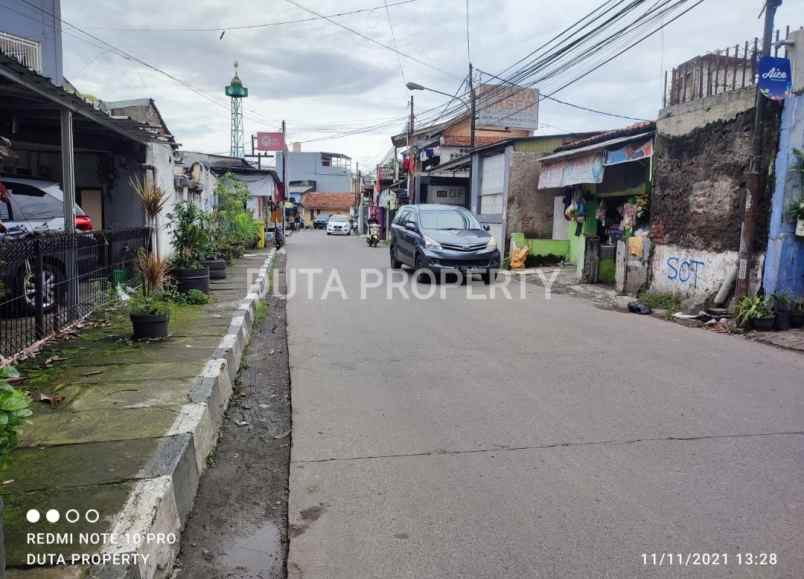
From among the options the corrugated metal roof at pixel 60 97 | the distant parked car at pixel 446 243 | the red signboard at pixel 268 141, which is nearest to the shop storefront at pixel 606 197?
the distant parked car at pixel 446 243

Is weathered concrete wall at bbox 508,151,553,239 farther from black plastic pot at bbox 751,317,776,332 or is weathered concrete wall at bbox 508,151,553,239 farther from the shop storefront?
black plastic pot at bbox 751,317,776,332

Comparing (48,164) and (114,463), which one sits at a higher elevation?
(48,164)

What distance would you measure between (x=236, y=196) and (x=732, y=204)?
14859mm

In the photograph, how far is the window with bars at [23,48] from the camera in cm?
1688

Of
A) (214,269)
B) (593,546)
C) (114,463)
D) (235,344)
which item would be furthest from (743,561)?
(214,269)

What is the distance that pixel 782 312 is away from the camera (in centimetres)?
902

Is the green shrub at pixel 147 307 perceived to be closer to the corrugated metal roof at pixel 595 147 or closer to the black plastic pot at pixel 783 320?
the black plastic pot at pixel 783 320

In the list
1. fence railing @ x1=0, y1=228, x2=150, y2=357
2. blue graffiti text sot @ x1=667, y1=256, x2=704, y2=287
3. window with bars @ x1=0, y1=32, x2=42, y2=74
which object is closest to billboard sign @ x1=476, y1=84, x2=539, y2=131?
window with bars @ x1=0, y1=32, x2=42, y2=74

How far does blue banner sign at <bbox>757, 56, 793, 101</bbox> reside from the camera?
8.92m

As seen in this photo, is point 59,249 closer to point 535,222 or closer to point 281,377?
point 281,377

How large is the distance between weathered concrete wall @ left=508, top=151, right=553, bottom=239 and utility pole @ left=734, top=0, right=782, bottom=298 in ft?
35.4

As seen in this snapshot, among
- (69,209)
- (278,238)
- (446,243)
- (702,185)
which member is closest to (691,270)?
(702,185)

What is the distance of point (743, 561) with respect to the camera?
3.07 metres
